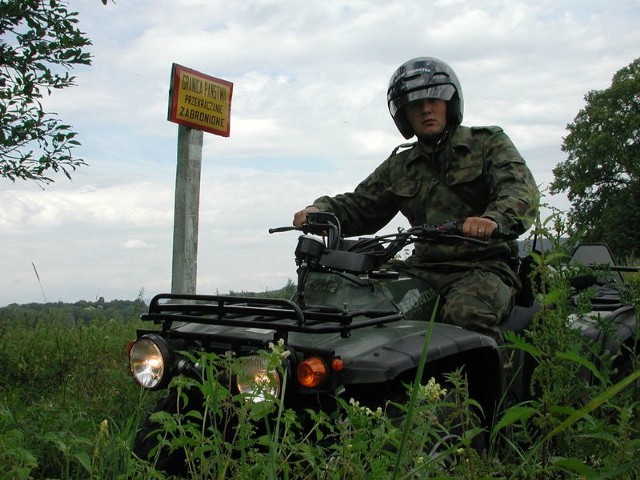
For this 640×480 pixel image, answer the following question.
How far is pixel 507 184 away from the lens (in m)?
4.34

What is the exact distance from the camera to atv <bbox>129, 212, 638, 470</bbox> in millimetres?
2932

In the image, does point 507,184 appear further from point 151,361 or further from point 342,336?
point 151,361

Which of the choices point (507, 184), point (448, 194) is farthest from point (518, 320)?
point (448, 194)

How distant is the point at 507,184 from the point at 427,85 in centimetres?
75

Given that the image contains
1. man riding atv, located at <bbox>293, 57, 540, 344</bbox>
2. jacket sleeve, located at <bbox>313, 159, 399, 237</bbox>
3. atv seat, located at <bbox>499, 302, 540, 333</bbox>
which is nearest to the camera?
man riding atv, located at <bbox>293, 57, 540, 344</bbox>

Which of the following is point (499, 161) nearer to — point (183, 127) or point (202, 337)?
point (202, 337)

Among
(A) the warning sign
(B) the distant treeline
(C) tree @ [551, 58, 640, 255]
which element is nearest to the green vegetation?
(A) the warning sign

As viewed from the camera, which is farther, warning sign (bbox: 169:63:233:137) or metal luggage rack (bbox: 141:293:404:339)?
warning sign (bbox: 169:63:233:137)

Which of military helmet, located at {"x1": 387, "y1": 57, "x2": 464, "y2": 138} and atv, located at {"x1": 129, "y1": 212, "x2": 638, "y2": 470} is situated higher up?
military helmet, located at {"x1": 387, "y1": 57, "x2": 464, "y2": 138}

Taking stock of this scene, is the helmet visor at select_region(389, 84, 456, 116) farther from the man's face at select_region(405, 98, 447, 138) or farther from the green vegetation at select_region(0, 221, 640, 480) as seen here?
the green vegetation at select_region(0, 221, 640, 480)

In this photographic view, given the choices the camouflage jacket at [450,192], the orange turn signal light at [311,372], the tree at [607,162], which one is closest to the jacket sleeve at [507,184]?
the camouflage jacket at [450,192]

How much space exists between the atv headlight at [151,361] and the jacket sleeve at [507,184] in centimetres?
165

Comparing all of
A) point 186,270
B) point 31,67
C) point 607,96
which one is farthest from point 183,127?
point 607,96

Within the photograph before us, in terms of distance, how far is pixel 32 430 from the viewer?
371 centimetres
